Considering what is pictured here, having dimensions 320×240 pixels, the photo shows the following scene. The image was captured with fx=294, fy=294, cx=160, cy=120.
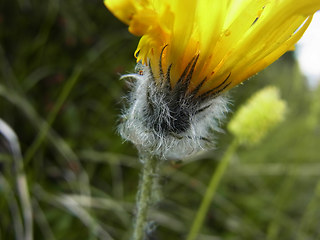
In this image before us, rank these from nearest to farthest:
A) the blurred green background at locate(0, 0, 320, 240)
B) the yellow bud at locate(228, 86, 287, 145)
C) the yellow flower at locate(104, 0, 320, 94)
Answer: the yellow flower at locate(104, 0, 320, 94) → the yellow bud at locate(228, 86, 287, 145) → the blurred green background at locate(0, 0, 320, 240)

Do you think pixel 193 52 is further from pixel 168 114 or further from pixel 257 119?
pixel 257 119

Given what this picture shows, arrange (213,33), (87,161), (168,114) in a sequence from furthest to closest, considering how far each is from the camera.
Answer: (87,161) < (168,114) < (213,33)

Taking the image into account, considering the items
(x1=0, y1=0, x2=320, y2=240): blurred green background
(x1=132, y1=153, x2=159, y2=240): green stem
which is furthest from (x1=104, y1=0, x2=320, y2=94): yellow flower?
(x1=0, y1=0, x2=320, y2=240): blurred green background

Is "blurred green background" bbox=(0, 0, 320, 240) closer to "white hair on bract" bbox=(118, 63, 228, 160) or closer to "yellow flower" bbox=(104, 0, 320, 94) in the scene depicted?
"white hair on bract" bbox=(118, 63, 228, 160)

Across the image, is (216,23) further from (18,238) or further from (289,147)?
(289,147)

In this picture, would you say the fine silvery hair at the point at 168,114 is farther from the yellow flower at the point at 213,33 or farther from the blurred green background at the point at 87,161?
the blurred green background at the point at 87,161

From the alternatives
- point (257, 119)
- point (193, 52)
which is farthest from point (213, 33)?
point (257, 119)

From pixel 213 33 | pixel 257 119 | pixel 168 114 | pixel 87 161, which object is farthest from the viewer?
pixel 87 161
